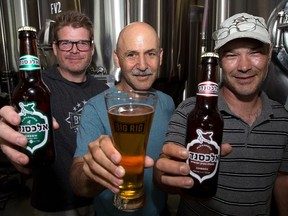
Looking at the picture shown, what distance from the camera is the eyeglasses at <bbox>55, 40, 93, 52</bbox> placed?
4.96 ft

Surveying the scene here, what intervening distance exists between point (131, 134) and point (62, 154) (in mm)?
878

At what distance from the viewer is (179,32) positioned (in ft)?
6.95

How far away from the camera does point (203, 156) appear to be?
678 mm

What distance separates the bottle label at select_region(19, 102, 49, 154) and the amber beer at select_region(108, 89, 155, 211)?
0.66 ft

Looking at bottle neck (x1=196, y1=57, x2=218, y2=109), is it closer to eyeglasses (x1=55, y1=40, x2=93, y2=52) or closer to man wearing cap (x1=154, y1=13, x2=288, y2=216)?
man wearing cap (x1=154, y1=13, x2=288, y2=216)

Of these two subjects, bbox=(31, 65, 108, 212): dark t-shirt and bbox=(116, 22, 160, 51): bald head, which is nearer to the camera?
bbox=(116, 22, 160, 51): bald head

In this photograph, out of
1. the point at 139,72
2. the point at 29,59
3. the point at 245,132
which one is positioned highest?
the point at 29,59

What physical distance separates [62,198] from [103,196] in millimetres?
452

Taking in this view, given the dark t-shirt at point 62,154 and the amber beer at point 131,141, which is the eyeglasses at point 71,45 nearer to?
the dark t-shirt at point 62,154

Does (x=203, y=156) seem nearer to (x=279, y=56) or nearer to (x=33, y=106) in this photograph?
(x=33, y=106)

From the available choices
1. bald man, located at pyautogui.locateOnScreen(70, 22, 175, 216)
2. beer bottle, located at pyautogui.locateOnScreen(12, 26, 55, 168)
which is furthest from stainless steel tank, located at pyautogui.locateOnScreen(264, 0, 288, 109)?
beer bottle, located at pyautogui.locateOnScreen(12, 26, 55, 168)

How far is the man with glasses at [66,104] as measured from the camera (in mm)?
1380

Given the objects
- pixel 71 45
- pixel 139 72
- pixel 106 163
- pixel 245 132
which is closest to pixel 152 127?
pixel 139 72

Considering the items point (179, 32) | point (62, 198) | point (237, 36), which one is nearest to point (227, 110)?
point (237, 36)
